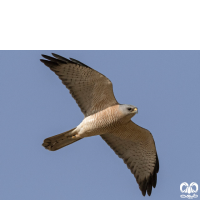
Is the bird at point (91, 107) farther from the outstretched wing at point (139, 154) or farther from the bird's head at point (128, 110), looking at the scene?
the outstretched wing at point (139, 154)

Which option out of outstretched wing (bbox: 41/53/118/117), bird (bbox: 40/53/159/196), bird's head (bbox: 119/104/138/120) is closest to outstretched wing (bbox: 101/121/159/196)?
bird (bbox: 40/53/159/196)

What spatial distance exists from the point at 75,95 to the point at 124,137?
180 centimetres

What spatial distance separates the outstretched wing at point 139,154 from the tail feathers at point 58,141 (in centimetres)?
112

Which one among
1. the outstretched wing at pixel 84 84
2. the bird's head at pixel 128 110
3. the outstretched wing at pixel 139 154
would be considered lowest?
the outstretched wing at pixel 139 154

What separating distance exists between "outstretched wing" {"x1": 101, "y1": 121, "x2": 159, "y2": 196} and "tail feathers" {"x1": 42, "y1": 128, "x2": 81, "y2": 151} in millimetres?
1119

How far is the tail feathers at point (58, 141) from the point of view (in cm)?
988

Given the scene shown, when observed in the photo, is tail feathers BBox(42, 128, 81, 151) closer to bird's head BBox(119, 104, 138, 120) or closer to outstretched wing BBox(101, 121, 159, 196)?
outstretched wing BBox(101, 121, 159, 196)

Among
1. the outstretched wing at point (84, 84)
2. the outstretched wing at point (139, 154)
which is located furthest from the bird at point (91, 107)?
the outstretched wing at point (139, 154)

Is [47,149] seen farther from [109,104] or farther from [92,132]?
[109,104]

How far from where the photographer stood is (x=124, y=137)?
10484mm

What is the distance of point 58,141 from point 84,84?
1.58 metres

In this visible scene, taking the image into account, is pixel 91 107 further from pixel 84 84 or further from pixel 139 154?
pixel 139 154

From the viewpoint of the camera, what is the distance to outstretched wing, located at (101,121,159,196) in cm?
1051

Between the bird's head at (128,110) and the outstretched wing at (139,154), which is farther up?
the bird's head at (128,110)
